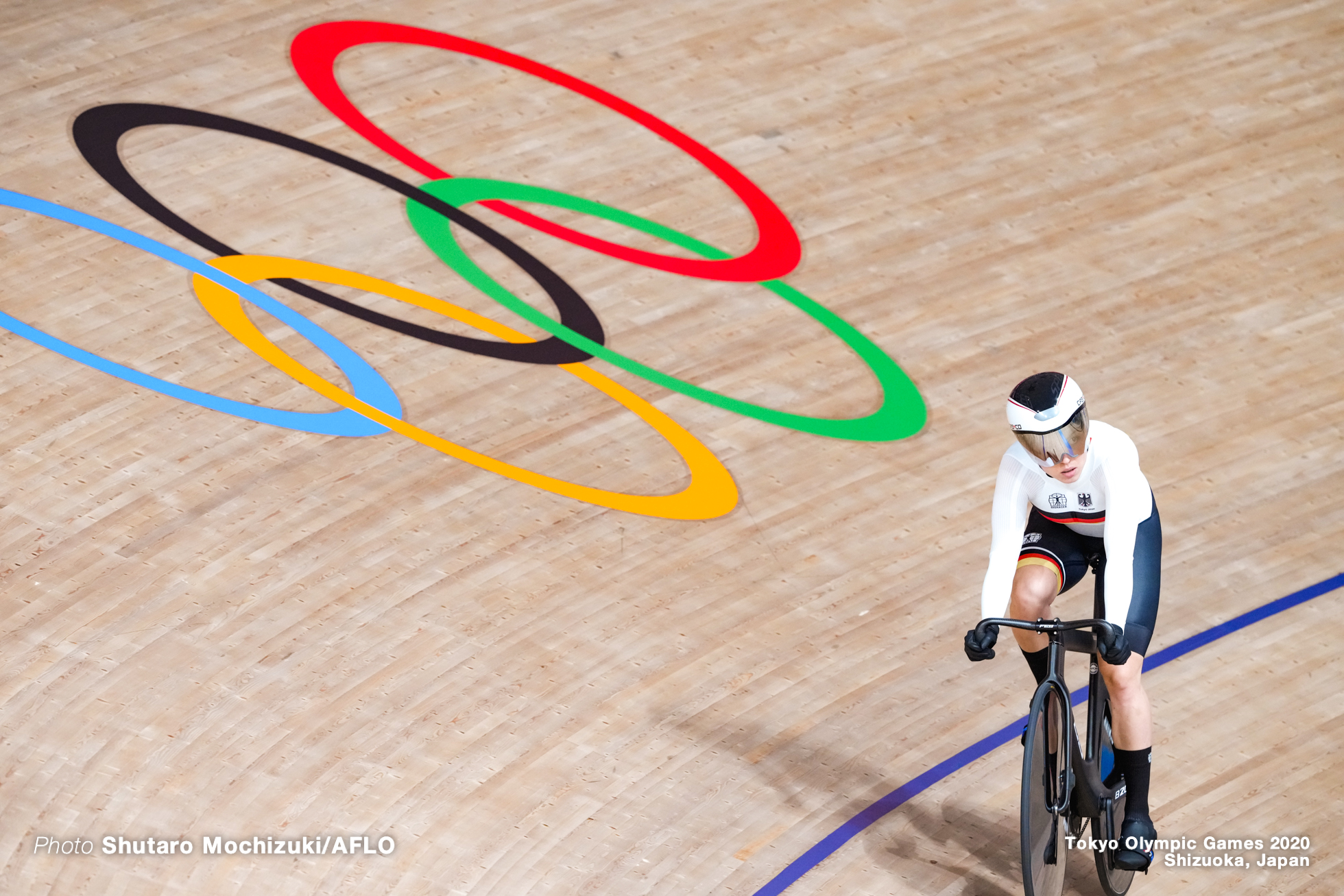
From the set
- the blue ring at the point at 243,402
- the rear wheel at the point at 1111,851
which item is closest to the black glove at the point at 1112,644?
the rear wheel at the point at 1111,851

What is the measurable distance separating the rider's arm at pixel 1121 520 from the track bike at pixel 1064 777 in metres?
0.06

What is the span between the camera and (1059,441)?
3059 millimetres

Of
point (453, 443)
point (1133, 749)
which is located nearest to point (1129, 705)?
point (1133, 749)

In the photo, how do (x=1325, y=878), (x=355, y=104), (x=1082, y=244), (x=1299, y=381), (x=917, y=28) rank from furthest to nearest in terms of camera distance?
Result: (x=917, y=28) < (x=355, y=104) < (x=1082, y=244) < (x=1299, y=381) < (x=1325, y=878)

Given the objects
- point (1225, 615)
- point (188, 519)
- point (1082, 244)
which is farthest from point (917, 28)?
point (188, 519)

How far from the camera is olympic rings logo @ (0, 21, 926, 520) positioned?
518 cm

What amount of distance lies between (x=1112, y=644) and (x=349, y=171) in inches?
176

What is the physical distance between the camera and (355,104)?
6785 millimetres

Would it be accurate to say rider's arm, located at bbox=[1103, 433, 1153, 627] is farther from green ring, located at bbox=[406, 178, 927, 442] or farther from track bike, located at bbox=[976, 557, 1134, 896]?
green ring, located at bbox=[406, 178, 927, 442]

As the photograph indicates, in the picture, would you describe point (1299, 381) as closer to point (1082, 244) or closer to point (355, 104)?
point (1082, 244)

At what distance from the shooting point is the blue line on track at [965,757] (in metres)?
3.71

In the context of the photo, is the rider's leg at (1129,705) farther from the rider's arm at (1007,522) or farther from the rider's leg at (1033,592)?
the rider's arm at (1007,522)

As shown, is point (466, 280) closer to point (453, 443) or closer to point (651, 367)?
point (651, 367)

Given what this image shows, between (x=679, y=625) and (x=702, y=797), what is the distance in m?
0.70
